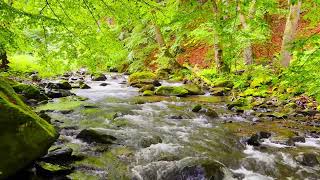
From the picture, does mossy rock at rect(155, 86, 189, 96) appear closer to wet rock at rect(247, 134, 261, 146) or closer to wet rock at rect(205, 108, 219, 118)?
wet rock at rect(205, 108, 219, 118)

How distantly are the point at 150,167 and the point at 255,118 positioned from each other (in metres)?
4.62

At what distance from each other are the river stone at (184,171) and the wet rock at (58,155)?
1.25 metres

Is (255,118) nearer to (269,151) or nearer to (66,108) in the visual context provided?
(269,151)

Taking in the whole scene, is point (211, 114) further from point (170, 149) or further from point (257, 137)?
point (170, 149)

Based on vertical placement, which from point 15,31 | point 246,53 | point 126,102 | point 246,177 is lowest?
point 246,177

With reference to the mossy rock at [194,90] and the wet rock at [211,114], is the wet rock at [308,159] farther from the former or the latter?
the mossy rock at [194,90]

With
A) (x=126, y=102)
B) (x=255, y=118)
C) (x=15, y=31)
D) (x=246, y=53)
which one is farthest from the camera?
(x=246, y=53)

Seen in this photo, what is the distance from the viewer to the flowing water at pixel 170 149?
5598 millimetres

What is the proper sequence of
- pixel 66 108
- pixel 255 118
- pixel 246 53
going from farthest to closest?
pixel 246 53 < pixel 66 108 < pixel 255 118

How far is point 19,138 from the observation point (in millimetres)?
4809

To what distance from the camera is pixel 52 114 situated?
32.0ft

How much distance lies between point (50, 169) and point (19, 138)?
755 millimetres

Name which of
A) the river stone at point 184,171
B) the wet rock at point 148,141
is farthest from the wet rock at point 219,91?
the river stone at point 184,171

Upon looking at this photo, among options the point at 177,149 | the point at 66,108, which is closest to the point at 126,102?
the point at 66,108
